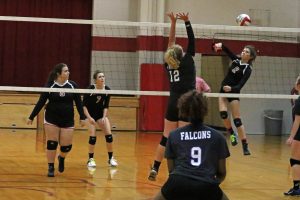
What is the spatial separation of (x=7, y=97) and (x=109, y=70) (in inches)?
131

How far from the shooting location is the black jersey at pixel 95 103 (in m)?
10.5

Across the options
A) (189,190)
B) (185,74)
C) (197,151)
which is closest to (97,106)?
(185,74)

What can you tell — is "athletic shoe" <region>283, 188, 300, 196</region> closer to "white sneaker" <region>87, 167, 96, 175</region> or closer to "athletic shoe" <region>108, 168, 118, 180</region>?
"athletic shoe" <region>108, 168, 118, 180</region>

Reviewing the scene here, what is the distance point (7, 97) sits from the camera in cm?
1825

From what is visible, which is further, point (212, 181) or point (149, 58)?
point (149, 58)

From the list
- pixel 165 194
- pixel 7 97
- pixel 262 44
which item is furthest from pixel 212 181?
pixel 262 44

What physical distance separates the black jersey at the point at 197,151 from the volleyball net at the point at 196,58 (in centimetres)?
1404

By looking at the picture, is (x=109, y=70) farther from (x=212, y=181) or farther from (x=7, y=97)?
(x=212, y=181)

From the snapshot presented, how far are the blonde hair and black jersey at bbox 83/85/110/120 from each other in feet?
10.0

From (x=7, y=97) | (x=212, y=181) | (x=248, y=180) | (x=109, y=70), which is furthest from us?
(x=109, y=70)

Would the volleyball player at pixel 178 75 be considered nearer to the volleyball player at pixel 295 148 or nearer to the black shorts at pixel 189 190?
the volleyball player at pixel 295 148

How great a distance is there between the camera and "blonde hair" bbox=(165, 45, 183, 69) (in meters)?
7.55

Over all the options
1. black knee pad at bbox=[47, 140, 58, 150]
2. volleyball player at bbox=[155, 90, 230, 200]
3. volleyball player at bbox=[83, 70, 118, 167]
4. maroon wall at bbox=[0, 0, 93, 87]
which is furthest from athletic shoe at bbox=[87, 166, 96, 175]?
maroon wall at bbox=[0, 0, 93, 87]

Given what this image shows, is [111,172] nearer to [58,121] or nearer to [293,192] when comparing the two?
[58,121]
